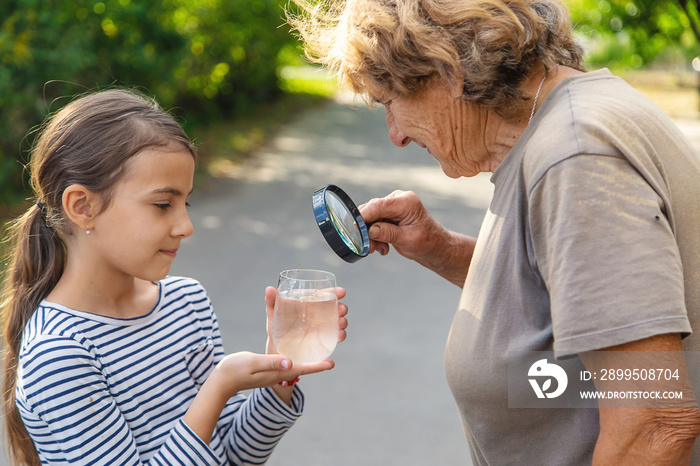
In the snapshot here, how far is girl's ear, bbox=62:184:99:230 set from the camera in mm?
1909

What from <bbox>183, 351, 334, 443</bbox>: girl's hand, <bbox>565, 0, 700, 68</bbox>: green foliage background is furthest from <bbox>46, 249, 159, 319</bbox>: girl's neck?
<bbox>565, 0, 700, 68</bbox>: green foliage background

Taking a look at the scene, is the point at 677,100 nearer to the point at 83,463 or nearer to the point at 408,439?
the point at 408,439

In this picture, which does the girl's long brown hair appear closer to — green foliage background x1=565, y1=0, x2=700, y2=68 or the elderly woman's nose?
the elderly woman's nose

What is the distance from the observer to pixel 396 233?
2.46 m

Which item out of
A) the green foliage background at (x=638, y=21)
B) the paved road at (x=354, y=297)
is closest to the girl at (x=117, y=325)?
the paved road at (x=354, y=297)

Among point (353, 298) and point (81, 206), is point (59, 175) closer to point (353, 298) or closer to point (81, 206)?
point (81, 206)

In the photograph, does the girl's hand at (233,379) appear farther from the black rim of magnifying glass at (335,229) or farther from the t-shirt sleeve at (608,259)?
the t-shirt sleeve at (608,259)

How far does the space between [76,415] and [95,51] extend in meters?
7.40

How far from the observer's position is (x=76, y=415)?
1.70m

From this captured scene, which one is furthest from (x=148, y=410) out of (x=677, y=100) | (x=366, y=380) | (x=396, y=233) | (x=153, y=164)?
(x=677, y=100)

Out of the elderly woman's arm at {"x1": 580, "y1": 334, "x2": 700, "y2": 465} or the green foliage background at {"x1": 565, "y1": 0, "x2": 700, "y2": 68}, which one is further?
the green foliage background at {"x1": 565, "y1": 0, "x2": 700, "y2": 68}

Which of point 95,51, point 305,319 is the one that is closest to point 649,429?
point 305,319

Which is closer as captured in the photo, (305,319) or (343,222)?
(305,319)

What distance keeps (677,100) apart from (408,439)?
2262 centimetres
